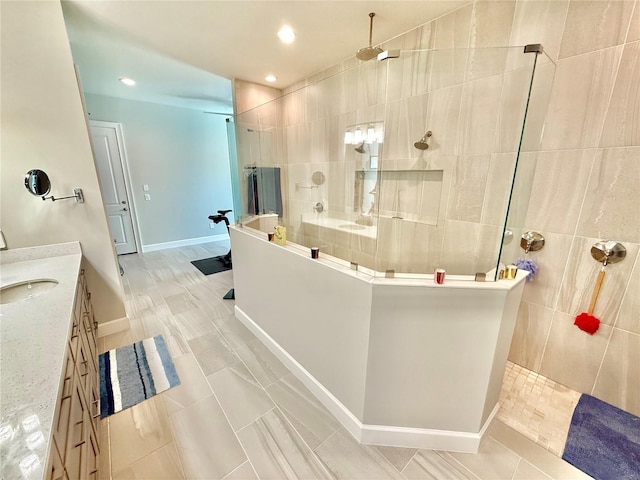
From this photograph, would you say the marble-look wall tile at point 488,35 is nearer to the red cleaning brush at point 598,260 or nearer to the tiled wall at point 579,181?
the tiled wall at point 579,181

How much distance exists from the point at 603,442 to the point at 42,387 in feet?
8.48

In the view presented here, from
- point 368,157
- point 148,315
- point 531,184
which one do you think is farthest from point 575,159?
point 148,315

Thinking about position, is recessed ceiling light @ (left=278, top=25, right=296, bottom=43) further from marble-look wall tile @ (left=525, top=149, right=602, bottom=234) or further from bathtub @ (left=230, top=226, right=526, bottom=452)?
marble-look wall tile @ (left=525, top=149, right=602, bottom=234)

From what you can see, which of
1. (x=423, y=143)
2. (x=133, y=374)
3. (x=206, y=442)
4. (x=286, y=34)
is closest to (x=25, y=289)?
(x=133, y=374)

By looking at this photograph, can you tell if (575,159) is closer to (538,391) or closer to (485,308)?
(485,308)

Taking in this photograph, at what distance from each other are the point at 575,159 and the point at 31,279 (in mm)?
3425

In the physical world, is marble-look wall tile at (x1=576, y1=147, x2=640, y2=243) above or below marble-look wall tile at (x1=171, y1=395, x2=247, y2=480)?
above

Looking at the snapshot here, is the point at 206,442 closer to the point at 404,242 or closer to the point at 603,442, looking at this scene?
the point at 404,242

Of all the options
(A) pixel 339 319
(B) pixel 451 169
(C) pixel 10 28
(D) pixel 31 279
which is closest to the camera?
(A) pixel 339 319

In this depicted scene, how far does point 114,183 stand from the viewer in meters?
4.38

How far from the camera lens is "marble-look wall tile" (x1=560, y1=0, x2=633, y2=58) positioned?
1.37 meters

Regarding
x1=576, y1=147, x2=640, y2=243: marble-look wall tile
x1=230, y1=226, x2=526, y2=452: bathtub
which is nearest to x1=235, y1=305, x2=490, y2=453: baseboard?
x1=230, y1=226, x2=526, y2=452: bathtub

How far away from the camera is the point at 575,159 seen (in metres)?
1.59

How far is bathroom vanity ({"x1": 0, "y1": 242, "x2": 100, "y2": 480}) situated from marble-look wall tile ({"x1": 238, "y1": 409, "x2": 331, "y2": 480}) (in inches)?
27.8
